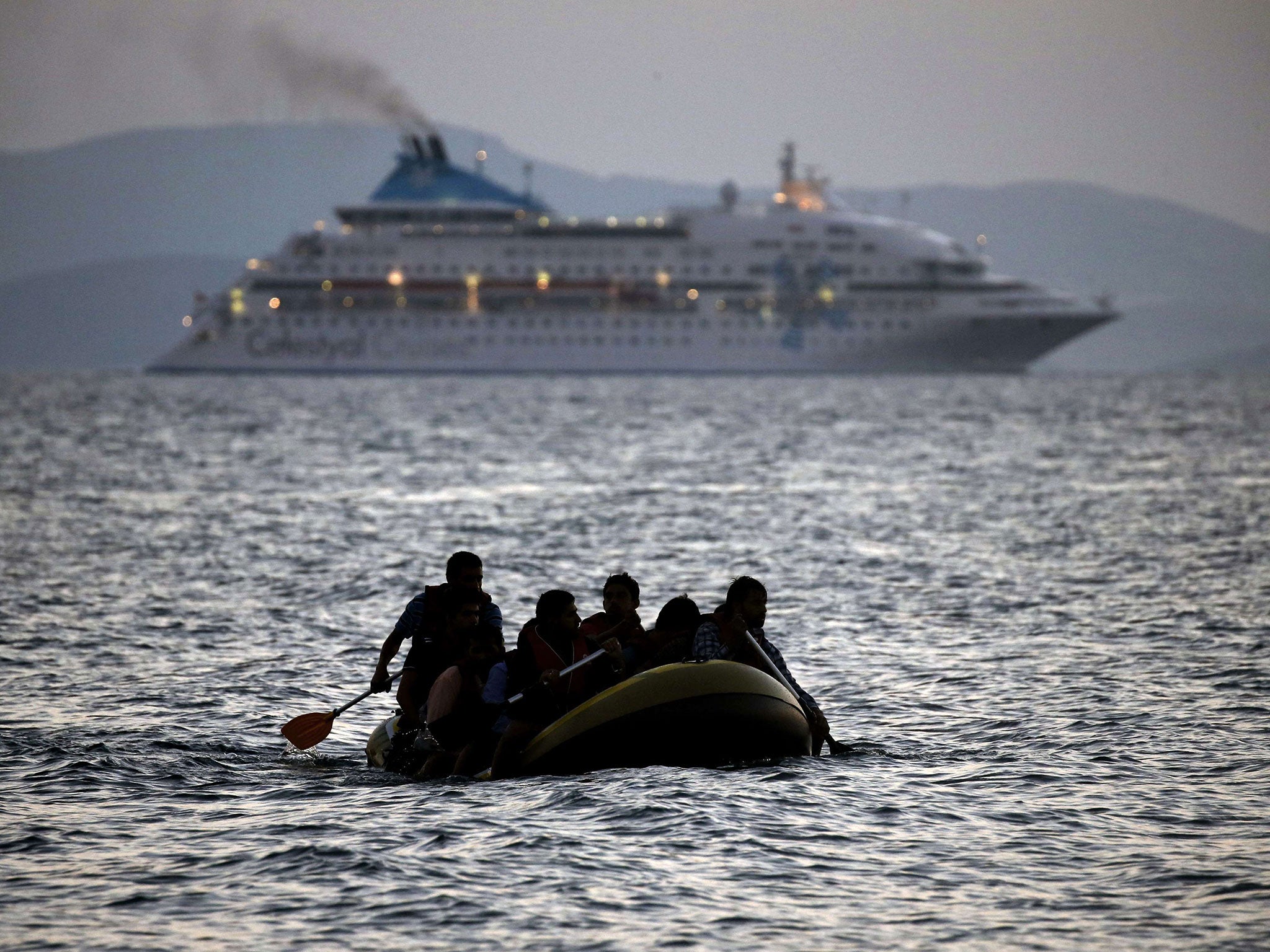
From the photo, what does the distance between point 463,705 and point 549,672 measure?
3.43 feet

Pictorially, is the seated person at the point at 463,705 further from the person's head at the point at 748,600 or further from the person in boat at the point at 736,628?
the person's head at the point at 748,600

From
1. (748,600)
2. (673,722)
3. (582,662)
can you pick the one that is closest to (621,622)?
(582,662)

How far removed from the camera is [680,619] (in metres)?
12.0

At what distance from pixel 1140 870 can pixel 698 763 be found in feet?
11.7

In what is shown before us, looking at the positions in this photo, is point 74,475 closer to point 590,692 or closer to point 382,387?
point 590,692

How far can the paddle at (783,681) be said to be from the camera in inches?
466

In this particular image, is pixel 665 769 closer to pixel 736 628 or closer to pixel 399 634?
pixel 736 628

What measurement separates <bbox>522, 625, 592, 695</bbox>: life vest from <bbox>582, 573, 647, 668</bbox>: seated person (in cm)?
11

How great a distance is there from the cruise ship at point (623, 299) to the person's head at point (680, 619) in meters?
117

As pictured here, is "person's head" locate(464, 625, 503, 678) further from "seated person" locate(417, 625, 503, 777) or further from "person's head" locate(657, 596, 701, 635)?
"person's head" locate(657, 596, 701, 635)

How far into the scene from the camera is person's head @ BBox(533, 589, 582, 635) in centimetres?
1130

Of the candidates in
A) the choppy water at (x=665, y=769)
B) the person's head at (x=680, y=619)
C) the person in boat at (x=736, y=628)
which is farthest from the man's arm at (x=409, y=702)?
the person in boat at (x=736, y=628)

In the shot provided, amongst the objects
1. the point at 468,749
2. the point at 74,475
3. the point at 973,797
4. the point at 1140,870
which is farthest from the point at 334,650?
the point at 74,475

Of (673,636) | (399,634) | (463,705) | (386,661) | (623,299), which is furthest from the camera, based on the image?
(623,299)
